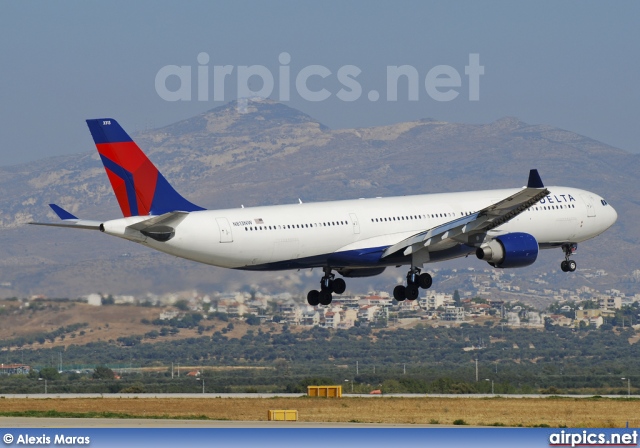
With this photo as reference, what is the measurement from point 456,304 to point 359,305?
19.9 meters

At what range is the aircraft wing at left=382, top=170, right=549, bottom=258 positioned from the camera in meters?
61.2

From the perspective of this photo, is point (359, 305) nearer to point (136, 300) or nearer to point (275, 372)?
point (275, 372)

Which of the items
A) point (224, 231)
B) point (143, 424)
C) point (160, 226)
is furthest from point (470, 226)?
point (143, 424)

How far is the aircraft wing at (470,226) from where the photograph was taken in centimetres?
6119

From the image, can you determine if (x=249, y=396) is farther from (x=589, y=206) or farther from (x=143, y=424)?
(x=143, y=424)

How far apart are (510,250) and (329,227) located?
8631 millimetres

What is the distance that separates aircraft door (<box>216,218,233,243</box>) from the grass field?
301 inches

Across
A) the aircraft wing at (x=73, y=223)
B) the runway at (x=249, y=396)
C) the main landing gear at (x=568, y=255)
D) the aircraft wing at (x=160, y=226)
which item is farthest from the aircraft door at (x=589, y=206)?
the aircraft wing at (x=73, y=223)

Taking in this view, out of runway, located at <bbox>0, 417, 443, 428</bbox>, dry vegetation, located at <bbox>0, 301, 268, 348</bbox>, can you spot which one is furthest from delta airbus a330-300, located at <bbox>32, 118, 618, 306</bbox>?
dry vegetation, located at <bbox>0, 301, 268, 348</bbox>

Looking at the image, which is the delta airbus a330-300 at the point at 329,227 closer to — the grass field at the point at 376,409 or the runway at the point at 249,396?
the grass field at the point at 376,409

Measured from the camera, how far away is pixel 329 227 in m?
62.1

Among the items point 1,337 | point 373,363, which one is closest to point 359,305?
point 373,363

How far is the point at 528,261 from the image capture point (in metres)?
64.3

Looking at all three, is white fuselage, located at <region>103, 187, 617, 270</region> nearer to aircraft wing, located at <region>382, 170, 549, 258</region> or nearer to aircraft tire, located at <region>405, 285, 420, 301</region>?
aircraft wing, located at <region>382, 170, 549, 258</region>
